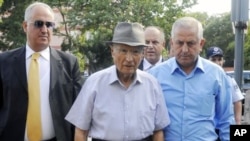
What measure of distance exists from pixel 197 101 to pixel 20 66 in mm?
1549

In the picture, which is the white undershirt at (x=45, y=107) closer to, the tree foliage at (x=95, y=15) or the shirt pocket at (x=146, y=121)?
the shirt pocket at (x=146, y=121)

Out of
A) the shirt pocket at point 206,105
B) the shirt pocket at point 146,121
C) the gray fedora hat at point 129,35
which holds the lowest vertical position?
the shirt pocket at point 146,121

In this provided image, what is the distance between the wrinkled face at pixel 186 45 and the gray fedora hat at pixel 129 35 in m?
0.28

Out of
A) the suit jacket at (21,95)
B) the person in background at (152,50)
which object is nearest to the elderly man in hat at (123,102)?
the suit jacket at (21,95)

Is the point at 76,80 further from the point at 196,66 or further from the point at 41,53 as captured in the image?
the point at 196,66

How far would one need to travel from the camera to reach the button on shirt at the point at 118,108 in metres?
3.28

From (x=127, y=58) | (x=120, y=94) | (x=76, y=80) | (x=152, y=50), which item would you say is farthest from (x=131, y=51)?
(x=152, y=50)

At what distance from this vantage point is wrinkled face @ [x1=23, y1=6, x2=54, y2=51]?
150 inches

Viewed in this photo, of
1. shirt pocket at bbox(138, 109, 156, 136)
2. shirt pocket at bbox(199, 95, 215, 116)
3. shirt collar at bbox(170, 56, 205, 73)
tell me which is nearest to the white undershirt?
shirt pocket at bbox(138, 109, 156, 136)

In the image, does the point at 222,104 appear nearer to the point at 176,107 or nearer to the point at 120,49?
the point at 176,107

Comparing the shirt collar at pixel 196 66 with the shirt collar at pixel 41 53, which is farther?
the shirt collar at pixel 41 53

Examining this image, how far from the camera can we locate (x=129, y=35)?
333 cm

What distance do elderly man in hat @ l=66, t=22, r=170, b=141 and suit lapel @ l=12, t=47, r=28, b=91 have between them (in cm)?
59

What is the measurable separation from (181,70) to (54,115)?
1.15 metres
